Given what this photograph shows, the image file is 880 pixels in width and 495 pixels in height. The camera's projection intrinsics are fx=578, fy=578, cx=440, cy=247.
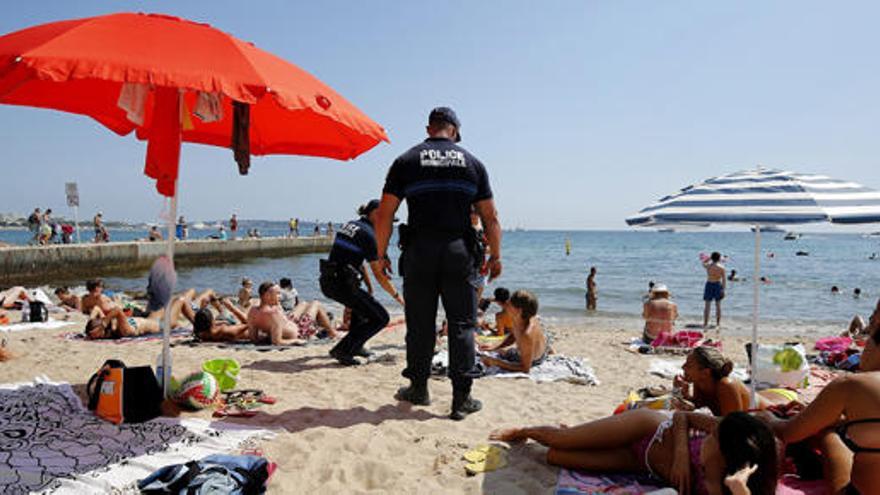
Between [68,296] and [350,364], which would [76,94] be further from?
[68,296]

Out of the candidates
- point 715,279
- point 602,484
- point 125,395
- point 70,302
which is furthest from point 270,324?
point 715,279

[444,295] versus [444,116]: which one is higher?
[444,116]

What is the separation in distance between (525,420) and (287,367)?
9.21ft

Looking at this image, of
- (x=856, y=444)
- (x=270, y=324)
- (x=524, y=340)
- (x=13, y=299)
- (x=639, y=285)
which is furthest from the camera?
(x=639, y=285)

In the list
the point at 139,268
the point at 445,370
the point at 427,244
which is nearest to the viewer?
the point at 427,244

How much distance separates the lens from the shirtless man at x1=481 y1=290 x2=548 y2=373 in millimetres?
6141

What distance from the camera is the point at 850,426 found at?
7.98ft

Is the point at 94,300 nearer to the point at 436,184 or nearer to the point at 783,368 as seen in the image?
the point at 436,184

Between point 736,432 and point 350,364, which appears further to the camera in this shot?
point 350,364

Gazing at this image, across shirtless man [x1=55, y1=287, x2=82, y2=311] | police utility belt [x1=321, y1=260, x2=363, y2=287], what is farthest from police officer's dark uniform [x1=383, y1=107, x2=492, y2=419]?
shirtless man [x1=55, y1=287, x2=82, y2=311]

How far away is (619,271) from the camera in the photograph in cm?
3594

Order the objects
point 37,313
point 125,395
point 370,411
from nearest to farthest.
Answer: point 125,395
point 370,411
point 37,313

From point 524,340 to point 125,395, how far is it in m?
3.86

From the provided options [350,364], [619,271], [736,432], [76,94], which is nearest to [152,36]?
[76,94]
